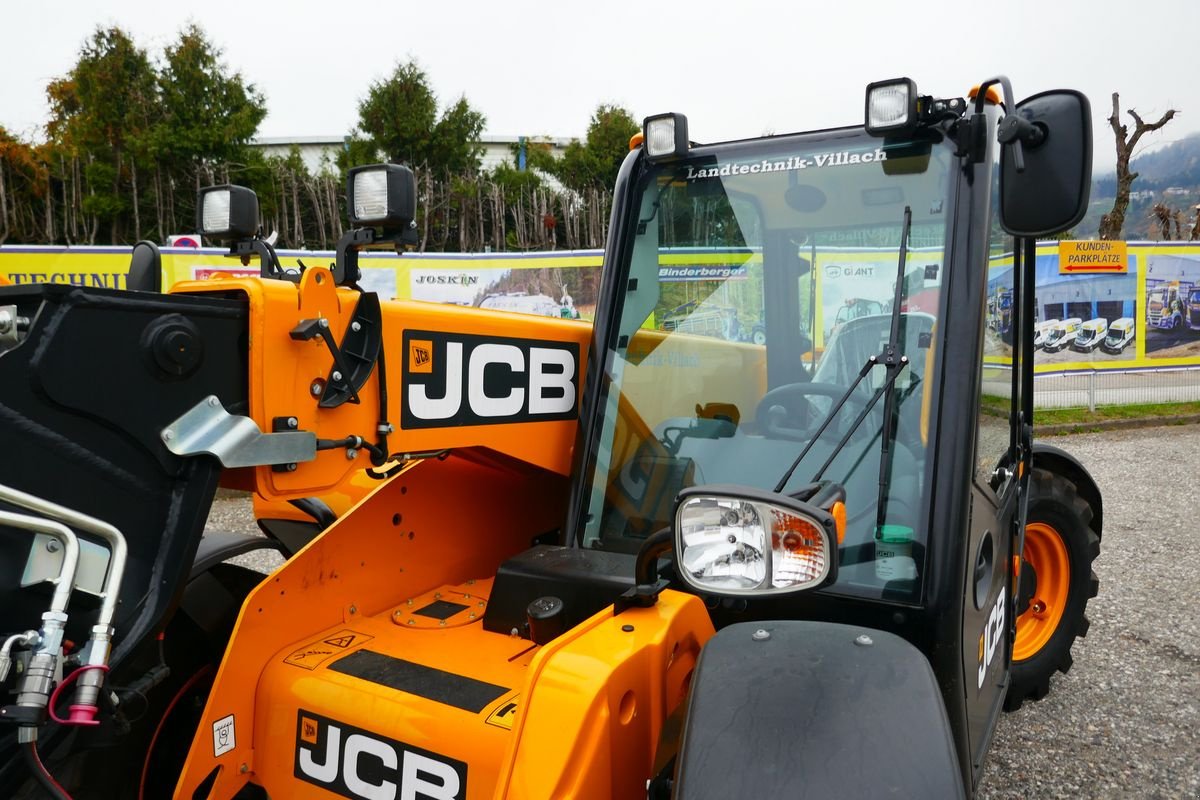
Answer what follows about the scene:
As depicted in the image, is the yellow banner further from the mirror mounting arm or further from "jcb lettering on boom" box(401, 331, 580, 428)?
the mirror mounting arm

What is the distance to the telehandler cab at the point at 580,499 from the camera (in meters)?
1.44

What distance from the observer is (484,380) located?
2.33 meters

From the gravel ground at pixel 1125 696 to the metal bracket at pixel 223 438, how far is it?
2749mm

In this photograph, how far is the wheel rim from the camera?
12.1 feet

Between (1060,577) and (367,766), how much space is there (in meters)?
3.15

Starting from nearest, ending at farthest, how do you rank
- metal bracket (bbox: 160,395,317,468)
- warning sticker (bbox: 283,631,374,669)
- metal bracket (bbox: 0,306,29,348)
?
metal bracket (bbox: 0,306,29,348)
metal bracket (bbox: 160,395,317,468)
warning sticker (bbox: 283,631,374,669)

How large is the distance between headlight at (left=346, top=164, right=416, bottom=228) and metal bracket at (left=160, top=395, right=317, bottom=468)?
0.51 meters

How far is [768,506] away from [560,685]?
48cm

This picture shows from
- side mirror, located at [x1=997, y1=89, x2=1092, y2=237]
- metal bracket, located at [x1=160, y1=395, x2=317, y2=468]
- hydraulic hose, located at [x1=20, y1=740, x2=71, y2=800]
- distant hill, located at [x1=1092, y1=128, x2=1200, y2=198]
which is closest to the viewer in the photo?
hydraulic hose, located at [x1=20, y1=740, x2=71, y2=800]

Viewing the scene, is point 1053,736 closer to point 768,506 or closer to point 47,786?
point 768,506

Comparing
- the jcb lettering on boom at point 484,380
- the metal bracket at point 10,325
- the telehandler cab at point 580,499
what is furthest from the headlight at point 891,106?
the metal bracket at point 10,325

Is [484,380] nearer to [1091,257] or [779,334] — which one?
[779,334]

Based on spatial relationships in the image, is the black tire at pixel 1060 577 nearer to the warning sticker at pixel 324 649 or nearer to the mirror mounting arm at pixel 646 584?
the mirror mounting arm at pixel 646 584

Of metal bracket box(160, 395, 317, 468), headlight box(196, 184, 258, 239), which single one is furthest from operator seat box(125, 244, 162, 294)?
metal bracket box(160, 395, 317, 468)
